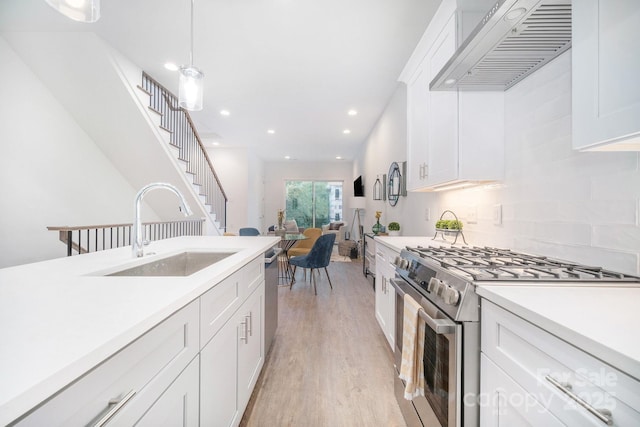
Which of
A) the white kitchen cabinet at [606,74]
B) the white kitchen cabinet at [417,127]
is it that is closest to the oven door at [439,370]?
the white kitchen cabinet at [606,74]

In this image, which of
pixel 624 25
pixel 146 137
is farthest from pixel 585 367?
pixel 146 137

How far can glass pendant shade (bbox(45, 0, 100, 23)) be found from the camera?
3.73ft

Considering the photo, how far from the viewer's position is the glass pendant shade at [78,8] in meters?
1.14

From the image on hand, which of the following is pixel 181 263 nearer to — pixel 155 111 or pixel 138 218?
pixel 138 218

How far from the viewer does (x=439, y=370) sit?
1.12 m

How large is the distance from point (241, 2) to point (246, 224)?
5837 mm

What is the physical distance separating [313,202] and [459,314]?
8.72 metres

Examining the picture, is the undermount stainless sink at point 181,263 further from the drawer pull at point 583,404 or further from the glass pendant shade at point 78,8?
the drawer pull at point 583,404

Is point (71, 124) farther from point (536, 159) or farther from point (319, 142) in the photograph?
point (536, 159)

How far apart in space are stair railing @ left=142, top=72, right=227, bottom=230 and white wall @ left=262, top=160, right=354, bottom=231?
11.0ft

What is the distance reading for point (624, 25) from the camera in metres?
0.76

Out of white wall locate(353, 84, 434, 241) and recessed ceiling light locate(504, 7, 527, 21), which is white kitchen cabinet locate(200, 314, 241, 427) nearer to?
recessed ceiling light locate(504, 7, 527, 21)

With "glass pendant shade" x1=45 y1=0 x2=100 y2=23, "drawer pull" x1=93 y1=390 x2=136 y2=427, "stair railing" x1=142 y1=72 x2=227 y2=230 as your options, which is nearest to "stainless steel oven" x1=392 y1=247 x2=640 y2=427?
"drawer pull" x1=93 y1=390 x2=136 y2=427

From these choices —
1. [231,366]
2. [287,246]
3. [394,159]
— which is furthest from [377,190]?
[231,366]
